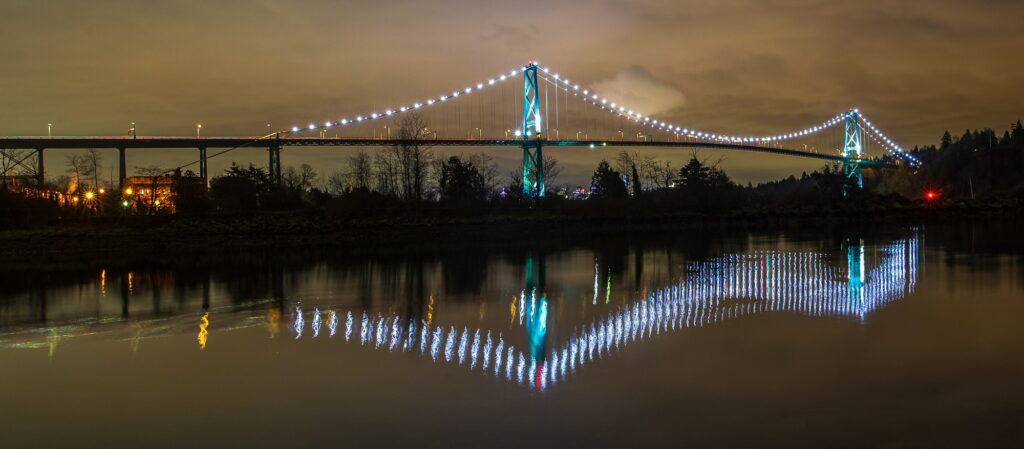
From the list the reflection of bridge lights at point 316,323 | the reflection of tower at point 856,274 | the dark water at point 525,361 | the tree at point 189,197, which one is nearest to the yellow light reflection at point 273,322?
the dark water at point 525,361

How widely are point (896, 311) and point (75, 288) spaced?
19.5 m

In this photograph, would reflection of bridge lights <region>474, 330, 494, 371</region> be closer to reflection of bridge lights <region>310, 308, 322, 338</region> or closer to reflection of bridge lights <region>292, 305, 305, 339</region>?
reflection of bridge lights <region>310, 308, 322, 338</region>

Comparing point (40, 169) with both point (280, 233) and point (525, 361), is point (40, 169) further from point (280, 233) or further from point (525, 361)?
point (525, 361)

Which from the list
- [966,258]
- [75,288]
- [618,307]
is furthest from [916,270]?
[75,288]

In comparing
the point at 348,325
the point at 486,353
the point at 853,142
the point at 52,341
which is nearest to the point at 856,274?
the point at 486,353

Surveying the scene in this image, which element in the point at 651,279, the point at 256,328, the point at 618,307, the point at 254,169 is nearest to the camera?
the point at 256,328

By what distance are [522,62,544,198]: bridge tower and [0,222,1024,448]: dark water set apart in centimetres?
3766

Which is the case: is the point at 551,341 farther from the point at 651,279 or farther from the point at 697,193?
the point at 697,193

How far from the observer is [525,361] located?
10430 mm

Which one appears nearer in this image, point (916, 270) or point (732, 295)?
point (732, 295)

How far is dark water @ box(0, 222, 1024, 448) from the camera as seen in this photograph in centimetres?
764

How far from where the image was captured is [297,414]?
326 inches

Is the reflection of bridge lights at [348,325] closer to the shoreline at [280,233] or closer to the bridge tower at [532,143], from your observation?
the shoreline at [280,233]

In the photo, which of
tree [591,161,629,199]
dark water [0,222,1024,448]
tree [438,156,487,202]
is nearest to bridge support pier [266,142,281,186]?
tree [438,156,487,202]
